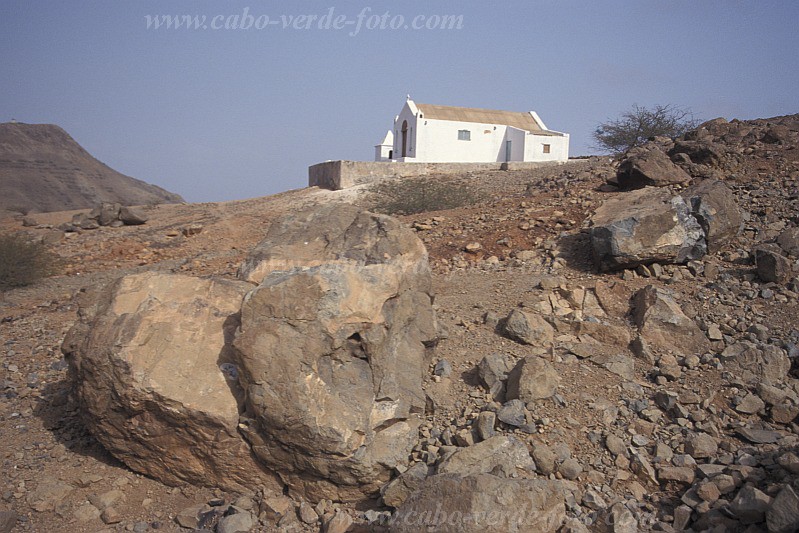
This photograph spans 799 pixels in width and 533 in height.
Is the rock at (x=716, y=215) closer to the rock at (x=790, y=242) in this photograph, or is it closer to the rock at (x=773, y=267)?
the rock at (x=790, y=242)

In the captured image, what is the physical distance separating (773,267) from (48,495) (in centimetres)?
650

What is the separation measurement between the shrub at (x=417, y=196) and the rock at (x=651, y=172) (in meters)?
4.95

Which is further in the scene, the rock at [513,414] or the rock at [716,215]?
the rock at [716,215]

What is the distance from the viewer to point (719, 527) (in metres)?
2.96

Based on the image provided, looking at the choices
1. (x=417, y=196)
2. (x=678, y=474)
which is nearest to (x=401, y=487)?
(x=678, y=474)

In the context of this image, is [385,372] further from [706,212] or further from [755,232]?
[755,232]

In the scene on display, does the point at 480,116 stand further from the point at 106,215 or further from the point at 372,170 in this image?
the point at 106,215

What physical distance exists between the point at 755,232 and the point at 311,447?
6200 mm

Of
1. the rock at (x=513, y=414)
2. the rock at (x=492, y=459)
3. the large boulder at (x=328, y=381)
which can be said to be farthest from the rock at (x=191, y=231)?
the rock at (x=492, y=459)

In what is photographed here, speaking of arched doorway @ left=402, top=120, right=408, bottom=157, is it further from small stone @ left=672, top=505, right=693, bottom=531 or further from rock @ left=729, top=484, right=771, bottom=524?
rock @ left=729, top=484, right=771, bottom=524

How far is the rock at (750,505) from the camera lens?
2871 mm

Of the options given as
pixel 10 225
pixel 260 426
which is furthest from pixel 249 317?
pixel 10 225

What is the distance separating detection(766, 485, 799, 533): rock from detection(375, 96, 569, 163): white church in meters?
23.3

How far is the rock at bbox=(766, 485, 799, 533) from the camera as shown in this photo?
2.65m
